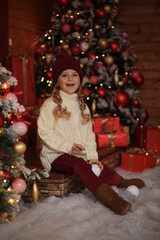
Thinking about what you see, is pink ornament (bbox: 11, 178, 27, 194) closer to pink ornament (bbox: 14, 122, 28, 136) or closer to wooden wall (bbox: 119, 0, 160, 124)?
pink ornament (bbox: 14, 122, 28, 136)

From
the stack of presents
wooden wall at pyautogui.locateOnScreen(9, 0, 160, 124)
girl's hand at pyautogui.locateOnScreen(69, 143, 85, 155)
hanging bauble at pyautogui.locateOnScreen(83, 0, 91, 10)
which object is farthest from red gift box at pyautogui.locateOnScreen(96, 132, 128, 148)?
wooden wall at pyautogui.locateOnScreen(9, 0, 160, 124)

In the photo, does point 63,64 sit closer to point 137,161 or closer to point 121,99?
point 137,161

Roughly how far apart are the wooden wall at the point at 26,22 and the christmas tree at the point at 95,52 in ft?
1.31

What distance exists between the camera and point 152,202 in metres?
2.74

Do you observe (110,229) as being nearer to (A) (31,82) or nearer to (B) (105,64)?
(A) (31,82)

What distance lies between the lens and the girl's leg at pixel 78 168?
2.71 m

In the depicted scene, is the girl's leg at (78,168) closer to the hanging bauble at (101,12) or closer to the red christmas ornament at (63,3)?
the hanging bauble at (101,12)

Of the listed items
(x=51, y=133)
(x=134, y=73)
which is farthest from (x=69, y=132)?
(x=134, y=73)

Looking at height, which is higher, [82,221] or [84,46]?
[84,46]

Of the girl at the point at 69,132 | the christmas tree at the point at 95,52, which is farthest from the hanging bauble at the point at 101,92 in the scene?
the girl at the point at 69,132

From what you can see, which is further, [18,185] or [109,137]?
[109,137]

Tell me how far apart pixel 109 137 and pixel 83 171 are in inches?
56.6

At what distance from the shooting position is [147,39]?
5941 mm

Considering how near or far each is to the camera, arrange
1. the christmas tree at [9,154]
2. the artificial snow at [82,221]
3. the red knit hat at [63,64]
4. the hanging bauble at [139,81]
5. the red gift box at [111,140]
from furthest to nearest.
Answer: the hanging bauble at [139,81]
the red gift box at [111,140]
the red knit hat at [63,64]
the christmas tree at [9,154]
the artificial snow at [82,221]
